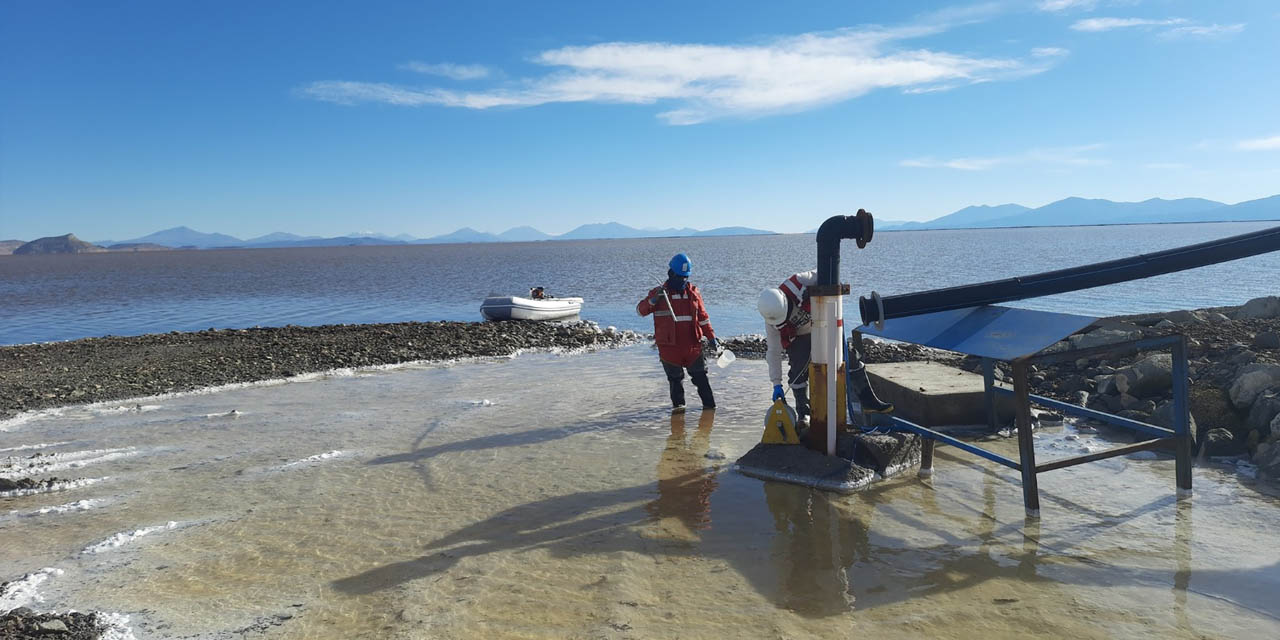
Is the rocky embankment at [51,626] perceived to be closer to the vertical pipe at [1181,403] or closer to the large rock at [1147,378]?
the vertical pipe at [1181,403]

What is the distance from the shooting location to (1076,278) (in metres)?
6.52

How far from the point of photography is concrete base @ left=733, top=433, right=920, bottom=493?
7.04 meters

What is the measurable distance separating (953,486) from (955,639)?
3.08m

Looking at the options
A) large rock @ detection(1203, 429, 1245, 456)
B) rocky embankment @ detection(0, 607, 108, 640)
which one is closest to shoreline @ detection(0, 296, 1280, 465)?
large rock @ detection(1203, 429, 1245, 456)

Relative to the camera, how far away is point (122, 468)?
8.32 metres

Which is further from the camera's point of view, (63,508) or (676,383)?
(676,383)

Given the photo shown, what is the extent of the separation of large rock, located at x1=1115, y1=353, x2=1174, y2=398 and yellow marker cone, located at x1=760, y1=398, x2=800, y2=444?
5.33m

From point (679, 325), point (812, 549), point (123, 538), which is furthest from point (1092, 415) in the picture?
point (123, 538)

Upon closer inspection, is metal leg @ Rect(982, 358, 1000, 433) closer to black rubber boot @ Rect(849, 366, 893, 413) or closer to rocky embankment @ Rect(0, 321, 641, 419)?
black rubber boot @ Rect(849, 366, 893, 413)

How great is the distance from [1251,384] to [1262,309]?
30.3 feet

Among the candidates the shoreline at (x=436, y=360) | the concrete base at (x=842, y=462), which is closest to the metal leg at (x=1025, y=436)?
the concrete base at (x=842, y=462)

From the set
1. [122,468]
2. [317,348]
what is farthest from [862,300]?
[317,348]

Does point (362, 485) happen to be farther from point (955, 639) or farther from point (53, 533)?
point (955, 639)

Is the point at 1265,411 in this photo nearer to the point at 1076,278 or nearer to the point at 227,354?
the point at 1076,278
